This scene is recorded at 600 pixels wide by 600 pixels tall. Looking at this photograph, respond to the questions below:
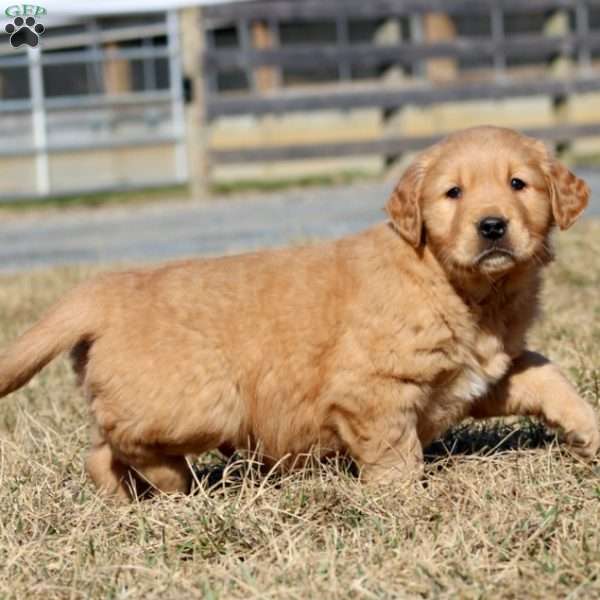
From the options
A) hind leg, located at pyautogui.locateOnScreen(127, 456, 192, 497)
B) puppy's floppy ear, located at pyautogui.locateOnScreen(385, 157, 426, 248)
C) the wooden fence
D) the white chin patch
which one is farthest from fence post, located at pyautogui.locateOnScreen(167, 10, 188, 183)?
the white chin patch

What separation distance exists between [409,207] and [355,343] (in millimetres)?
401

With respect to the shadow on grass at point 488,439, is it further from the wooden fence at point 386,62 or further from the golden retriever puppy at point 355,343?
the wooden fence at point 386,62

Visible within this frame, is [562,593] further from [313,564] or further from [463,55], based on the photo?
[463,55]

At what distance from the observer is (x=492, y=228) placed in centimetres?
328

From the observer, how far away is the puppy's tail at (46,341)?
11.5ft

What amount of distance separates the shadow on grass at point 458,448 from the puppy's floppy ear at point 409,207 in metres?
0.61

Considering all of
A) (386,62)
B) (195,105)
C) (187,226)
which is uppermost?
(386,62)

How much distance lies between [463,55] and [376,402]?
10351 millimetres

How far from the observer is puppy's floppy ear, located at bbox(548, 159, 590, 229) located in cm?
352

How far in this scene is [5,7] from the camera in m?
7.59

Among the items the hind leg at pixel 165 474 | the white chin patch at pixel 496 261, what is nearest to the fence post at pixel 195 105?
the hind leg at pixel 165 474

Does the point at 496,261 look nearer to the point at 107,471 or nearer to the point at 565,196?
the point at 565,196

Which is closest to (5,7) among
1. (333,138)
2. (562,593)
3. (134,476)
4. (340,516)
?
(134,476)

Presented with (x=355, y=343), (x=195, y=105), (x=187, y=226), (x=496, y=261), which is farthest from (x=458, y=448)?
(x=195, y=105)
